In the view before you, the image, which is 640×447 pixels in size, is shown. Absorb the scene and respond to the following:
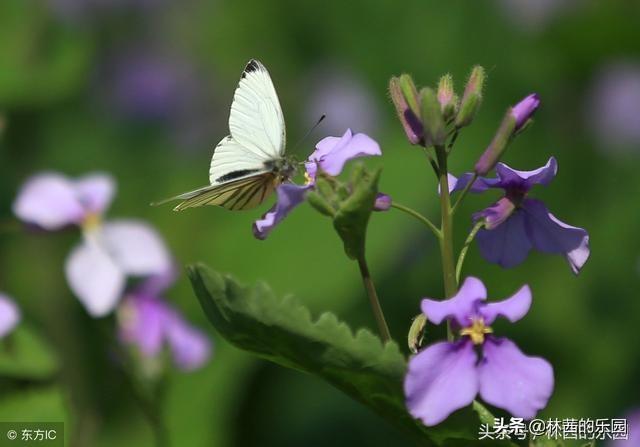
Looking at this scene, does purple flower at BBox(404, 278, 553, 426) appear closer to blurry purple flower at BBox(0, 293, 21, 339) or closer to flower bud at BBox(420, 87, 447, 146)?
flower bud at BBox(420, 87, 447, 146)

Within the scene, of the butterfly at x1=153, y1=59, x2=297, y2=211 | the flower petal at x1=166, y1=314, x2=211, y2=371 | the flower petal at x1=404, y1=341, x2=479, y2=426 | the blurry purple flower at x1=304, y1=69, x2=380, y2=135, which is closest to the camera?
the flower petal at x1=404, y1=341, x2=479, y2=426

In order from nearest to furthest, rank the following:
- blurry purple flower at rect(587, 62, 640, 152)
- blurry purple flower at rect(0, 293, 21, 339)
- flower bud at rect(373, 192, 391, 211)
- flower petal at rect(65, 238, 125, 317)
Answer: flower bud at rect(373, 192, 391, 211), blurry purple flower at rect(0, 293, 21, 339), flower petal at rect(65, 238, 125, 317), blurry purple flower at rect(587, 62, 640, 152)

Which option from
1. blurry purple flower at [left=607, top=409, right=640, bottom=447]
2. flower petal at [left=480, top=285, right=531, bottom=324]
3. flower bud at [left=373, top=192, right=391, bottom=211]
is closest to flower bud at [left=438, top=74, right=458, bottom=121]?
flower bud at [left=373, top=192, right=391, bottom=211]

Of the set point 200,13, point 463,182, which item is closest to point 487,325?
point 463,182

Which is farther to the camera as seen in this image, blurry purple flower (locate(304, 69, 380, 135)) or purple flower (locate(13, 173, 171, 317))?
blurry purple flower (locate(304, 69, 380, 135))

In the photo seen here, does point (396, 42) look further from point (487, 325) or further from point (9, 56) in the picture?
point (487, 325)

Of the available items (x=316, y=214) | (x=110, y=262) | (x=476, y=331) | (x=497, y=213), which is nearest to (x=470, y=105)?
(x=497, y=213)
